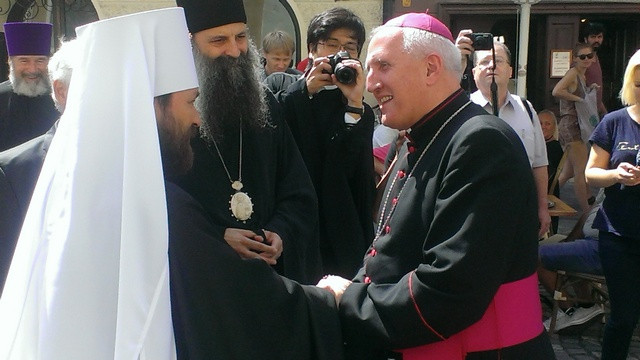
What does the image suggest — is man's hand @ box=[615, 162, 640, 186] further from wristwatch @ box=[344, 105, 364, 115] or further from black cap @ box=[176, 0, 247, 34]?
black cap @ box=[176, 0, 247, 34]

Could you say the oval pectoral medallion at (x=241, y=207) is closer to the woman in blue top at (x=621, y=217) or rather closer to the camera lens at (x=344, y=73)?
the camera lens at (x=344, y=73)

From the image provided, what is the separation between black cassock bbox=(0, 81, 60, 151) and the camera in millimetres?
5285

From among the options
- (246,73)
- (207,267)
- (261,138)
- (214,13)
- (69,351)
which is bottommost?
(69,351)

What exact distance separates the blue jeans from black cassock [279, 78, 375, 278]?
4.53 ft

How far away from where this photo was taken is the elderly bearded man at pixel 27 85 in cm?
533

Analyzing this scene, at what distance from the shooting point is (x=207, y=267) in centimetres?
220

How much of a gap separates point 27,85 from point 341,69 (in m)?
2.71

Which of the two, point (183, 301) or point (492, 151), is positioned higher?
point (492, 151)

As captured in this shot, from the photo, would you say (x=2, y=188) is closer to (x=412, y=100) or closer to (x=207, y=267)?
(x=207, y=267)

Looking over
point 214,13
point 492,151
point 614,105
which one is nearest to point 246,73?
point 214,13

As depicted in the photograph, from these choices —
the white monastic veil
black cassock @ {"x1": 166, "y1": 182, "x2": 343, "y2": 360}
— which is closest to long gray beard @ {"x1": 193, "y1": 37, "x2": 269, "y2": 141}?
black cassock @ {"x1": 166, "y1": 182, "x2": 343, "y2": 360}

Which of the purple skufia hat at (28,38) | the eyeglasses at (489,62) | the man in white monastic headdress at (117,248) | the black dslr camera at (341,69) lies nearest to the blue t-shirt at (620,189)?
the eyeglasses at (489,62)

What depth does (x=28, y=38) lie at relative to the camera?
5363 millimetres

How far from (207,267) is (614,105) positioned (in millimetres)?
10795
